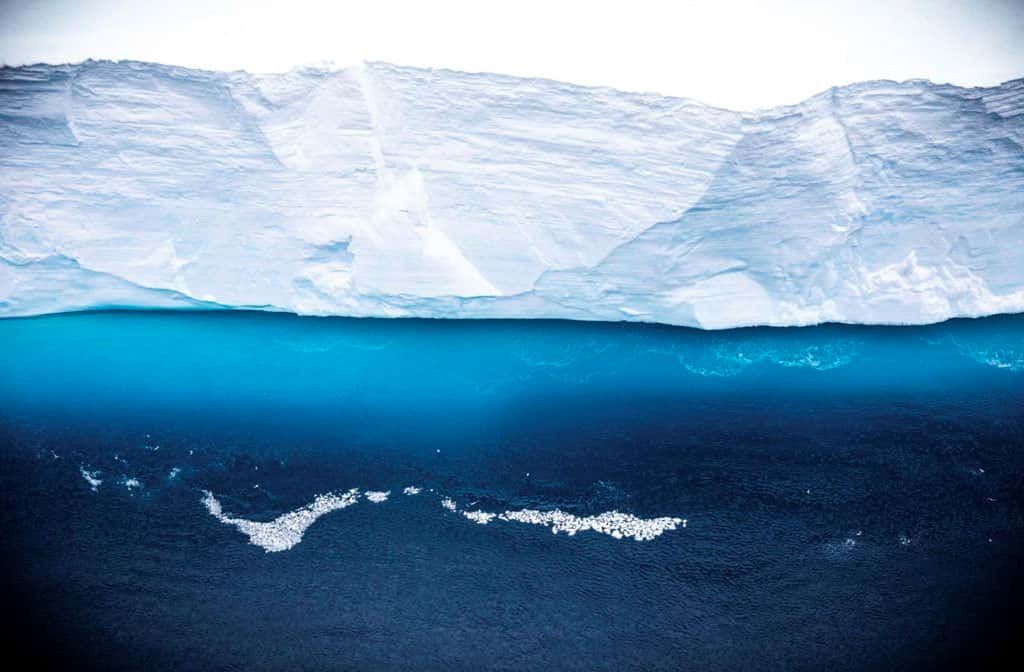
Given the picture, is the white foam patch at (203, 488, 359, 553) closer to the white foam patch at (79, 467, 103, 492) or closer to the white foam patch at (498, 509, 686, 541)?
the white foam patch at (79, 467, 103, 492)

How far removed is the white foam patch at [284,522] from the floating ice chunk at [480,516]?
2.59 ft

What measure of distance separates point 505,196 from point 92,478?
142 inches

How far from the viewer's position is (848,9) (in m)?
5.87

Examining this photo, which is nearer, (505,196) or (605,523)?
(605,523)

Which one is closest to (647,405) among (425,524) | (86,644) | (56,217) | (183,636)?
(425,524)

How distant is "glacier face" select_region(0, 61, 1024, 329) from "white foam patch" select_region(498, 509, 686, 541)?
1.98 meters

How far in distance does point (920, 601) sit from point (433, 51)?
491cm

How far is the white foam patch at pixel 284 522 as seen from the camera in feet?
15.3

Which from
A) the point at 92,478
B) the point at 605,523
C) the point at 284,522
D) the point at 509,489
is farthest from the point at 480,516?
the point at 92,478

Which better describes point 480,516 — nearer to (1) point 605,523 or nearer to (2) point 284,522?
(1) point 605,523

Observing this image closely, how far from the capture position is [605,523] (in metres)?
4.75

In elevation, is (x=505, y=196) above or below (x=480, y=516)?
above

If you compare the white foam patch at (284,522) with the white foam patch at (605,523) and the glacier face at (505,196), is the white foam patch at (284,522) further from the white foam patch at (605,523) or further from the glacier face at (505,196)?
the glacier face at (505,196)

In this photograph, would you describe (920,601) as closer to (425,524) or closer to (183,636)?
(425,524)
